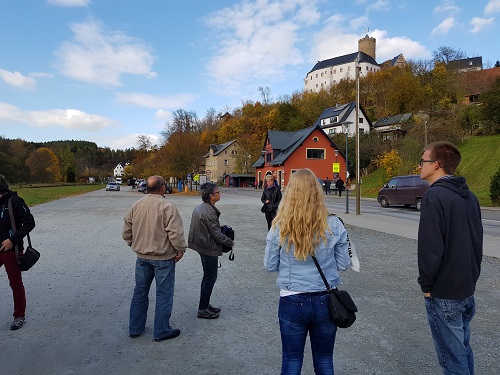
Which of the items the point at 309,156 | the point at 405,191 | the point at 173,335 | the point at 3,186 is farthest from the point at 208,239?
the point at 309,156

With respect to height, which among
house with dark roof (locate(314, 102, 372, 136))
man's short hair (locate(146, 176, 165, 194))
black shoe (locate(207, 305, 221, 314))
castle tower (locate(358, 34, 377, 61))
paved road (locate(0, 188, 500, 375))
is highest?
castle tower (locate(358, 34, 377, 61))

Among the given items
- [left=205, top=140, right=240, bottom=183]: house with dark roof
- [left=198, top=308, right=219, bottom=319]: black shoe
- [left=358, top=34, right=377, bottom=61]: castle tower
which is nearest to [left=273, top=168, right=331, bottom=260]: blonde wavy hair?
[left=198, top=308, right=219, bottom=319]: black shoe

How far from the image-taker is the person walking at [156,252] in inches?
155

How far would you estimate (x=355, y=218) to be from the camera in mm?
16016

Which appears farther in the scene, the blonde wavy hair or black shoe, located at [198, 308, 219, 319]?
black shoe, located at [198, 308, 219, 319]

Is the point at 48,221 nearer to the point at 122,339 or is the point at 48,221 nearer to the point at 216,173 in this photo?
the point at 122,339

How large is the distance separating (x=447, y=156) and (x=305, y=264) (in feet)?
4.16

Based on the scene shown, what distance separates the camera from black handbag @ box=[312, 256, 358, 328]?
92.0 inches

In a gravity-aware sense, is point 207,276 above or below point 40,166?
below

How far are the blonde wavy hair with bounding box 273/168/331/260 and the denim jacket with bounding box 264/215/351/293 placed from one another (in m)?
0.06

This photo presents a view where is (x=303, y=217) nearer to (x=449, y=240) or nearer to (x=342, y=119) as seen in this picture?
(x=449, y=240)

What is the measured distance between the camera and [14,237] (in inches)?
169

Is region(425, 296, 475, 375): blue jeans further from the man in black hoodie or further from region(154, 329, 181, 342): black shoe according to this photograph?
Answer: region(154, 329, 181, 342): black shoe

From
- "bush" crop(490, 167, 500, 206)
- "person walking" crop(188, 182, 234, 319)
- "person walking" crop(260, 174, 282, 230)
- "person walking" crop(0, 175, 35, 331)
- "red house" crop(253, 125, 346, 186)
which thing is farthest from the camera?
"red house" crop(253, 125, 346, 186)
